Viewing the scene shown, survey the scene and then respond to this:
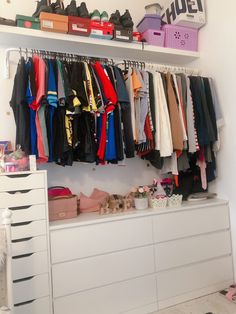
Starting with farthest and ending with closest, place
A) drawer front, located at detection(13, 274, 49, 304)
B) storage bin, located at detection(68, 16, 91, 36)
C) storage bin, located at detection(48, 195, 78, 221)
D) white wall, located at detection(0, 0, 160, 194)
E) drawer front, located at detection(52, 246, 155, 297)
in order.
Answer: white wall, located at detection(0, 0, 160, 194) < storage bin, located at detection(68, 16, 91, 36) < storage bin, located at detection(48, 195, 78, 221) < drawer front, located at detection(52, 246, 155, 297) < drawer front, located at detection(13, 274, 49, 304)

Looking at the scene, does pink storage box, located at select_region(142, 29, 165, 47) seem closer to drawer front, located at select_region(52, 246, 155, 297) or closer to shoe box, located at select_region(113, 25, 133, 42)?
shoe box, located at select_region(113, 25, 133, 42)

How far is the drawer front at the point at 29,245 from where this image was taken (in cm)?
164

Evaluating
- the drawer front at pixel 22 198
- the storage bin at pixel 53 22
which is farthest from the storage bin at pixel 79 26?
the drawer front at pixel 22 198

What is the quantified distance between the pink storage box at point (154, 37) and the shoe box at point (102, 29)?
14.2 inches

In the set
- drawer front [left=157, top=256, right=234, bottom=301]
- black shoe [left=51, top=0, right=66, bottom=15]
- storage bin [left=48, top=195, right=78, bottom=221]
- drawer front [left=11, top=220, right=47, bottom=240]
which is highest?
black shoe [left=51, top=0, right=66, bottom=15]

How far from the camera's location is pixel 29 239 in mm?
1673

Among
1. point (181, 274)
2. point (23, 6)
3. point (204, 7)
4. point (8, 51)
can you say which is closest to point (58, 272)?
point (181, 274)

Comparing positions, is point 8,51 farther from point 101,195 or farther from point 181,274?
point 181,274

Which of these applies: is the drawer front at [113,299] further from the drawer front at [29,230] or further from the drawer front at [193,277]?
the drawer front at [29,230]

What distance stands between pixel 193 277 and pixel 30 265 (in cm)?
129

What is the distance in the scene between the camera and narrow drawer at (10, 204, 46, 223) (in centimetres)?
164

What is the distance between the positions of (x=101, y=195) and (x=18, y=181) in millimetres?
789

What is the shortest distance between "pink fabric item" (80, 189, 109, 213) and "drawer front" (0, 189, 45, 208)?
1.56 ft

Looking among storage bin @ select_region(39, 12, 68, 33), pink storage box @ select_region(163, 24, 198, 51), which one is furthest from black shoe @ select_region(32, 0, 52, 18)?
pink storage box @ select_region(163, 24, 198, 51)
